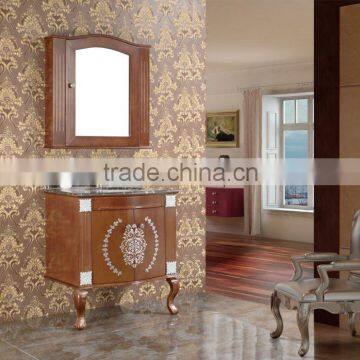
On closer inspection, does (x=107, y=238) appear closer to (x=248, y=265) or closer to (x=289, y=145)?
(x=248, y=265)

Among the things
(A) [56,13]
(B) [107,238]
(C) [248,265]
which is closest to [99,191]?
(B) [107,238]

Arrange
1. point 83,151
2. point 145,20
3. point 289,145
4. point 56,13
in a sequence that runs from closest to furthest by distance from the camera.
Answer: point 56,13, point 83,151, point 145,20, point 289,145

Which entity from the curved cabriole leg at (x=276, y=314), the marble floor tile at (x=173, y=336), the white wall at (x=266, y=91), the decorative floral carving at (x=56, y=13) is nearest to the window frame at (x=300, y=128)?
the white wall at (x=266, y=91)

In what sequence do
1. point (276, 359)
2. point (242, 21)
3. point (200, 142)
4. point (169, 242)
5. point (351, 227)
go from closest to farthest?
1. point (276, 359)
2. point (351, 227)
3. point (169, 242)
4. point (200, 142)
5. point (242, 21)

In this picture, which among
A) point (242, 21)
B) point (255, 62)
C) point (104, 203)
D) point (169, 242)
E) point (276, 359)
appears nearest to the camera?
point (276, 359)

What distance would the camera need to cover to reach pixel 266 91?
10234 millimetres

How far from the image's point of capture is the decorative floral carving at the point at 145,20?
219 inches

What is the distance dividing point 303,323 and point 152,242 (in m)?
1.40

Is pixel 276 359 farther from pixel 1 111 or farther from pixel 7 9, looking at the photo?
pixel 7 9

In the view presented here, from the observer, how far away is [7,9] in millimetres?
4914

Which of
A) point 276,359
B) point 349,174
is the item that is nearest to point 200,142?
point 349,174

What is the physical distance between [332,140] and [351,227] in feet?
2.03

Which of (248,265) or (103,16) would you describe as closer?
(103,16)

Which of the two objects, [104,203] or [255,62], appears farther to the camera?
[255,62]
